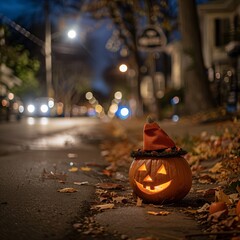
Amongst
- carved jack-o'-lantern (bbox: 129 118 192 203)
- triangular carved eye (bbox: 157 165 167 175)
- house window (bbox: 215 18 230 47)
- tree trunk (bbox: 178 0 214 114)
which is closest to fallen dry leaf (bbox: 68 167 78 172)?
carved jack-o'-lantern (bbox: 129 118 192 203)

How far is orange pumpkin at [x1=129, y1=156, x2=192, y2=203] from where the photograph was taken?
18.7 feet

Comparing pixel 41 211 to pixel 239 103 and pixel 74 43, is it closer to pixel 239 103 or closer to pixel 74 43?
pixel 239 103

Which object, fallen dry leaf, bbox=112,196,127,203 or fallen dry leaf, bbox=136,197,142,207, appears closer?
fallen dry leaf, bbox=136,197,142,207

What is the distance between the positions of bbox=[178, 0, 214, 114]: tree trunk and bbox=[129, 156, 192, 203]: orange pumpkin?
1162 cm

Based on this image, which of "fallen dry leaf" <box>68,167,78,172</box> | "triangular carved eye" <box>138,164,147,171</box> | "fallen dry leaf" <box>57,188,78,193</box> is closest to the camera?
"triangular carved eye" <box>138,164,147,171</box>

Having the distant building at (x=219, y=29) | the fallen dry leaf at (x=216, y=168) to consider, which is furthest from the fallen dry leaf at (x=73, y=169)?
the distant building at (x=219, y=29)

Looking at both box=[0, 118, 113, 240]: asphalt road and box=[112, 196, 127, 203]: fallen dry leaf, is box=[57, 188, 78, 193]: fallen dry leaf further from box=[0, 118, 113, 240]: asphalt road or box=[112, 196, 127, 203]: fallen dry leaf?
box=[112, 196, 127, 203]: fallen dry leaf

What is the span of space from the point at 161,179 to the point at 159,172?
9 cm

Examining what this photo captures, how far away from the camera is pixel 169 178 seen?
5707 mm

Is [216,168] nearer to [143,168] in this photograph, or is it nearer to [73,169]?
[143,168]

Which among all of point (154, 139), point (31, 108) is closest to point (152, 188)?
point (154, 139)

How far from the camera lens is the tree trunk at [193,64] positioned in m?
17.2

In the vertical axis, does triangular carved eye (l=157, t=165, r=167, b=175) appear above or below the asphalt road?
above

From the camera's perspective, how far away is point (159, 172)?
5750 millimetres
